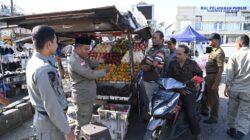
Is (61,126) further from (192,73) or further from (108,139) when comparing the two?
(192,73)

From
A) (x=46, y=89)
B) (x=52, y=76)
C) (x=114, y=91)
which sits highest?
(x=52, y=76)

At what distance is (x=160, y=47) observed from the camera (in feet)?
15.8

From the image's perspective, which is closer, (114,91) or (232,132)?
(114,91)

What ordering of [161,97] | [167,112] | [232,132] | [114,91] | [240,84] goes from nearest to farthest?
[167,112]
[161,97]
[240,84]
[114,91]
[232,132]

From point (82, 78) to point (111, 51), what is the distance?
1863 mm

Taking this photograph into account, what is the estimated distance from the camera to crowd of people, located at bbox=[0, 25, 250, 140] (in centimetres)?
229

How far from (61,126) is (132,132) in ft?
10.2

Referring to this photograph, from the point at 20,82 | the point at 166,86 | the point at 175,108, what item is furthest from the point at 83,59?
the point at 20,82

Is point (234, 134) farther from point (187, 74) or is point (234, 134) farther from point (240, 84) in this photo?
point (187, 74)

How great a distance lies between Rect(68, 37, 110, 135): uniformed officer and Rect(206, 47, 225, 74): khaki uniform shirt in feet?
8.88

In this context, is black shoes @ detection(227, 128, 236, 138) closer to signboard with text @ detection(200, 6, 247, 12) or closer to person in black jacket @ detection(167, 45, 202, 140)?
person in black jacket @ detection(167, 45, 202, 140)

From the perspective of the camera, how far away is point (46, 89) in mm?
2205

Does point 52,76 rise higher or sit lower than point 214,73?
higher

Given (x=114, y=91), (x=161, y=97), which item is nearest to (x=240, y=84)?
(x=161, y=97)
